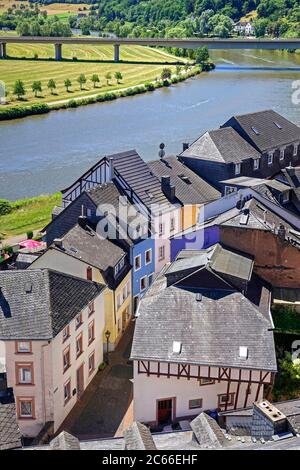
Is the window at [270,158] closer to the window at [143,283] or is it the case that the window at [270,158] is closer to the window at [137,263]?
the window at [143,283]

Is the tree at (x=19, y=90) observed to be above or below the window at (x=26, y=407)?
above

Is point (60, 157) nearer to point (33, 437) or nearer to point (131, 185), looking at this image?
point (131, 185)

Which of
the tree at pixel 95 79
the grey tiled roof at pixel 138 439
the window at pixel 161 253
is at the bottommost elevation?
the window at pixel 161 253

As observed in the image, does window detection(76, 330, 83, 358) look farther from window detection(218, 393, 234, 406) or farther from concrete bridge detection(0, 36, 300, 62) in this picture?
concrete bridge detection(0, 36, 300, 62)

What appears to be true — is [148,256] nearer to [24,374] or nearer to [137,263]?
[137,263]

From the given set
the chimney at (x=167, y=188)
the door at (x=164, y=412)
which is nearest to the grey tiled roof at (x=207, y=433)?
the door at (x=164, y=412)

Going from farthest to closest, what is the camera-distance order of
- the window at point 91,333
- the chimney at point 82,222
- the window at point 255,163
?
the window at point 255,163
the chimney at point 82,222
the window at point 91,333
